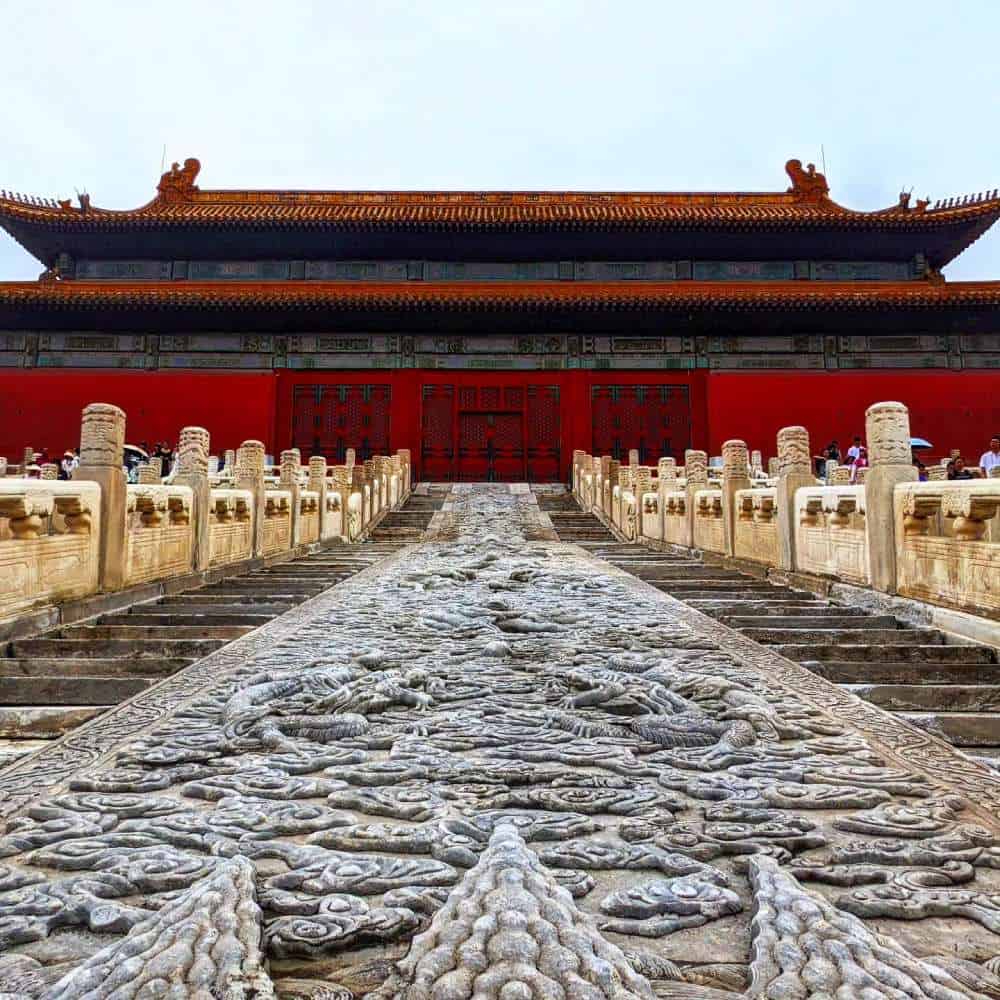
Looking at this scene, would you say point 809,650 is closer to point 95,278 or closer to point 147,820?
point 147,820

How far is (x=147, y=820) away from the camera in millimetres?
1899

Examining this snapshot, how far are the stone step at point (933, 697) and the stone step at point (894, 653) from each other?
0.70 m

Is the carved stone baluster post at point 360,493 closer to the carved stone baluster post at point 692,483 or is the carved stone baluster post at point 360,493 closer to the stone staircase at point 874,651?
the carved stone baluster post at point 692,483

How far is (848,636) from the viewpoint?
4504 millimetres

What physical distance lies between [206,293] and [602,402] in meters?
10.8

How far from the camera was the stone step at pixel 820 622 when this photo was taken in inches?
190

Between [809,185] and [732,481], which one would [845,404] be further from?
[732,481]

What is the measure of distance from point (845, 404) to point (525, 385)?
27.7 feet

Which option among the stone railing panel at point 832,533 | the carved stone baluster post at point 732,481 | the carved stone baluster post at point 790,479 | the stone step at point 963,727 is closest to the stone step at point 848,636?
the stone railing panel at point 832,533

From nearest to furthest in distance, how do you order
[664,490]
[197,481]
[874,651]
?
[874,651]
[197,481]
[664,490]

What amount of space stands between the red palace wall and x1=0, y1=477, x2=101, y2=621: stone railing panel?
13.8 metres

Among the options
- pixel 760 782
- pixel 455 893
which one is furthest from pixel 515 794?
pixel 760 782

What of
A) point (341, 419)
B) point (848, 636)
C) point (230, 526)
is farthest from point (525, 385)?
point (848, 636)

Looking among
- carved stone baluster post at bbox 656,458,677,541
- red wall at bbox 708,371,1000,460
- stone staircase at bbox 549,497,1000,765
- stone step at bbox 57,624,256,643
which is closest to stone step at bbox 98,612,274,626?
stone step at bbox 57,624,256,643
